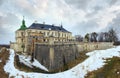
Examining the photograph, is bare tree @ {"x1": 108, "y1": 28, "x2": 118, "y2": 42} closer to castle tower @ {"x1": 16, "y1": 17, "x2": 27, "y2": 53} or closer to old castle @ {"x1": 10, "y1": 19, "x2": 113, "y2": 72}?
old castle @ {"x1": 10, "y1": 19, "x2": 113, "y2": 72}

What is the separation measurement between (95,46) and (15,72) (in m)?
33.9

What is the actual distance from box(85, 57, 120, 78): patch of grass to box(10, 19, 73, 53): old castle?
30767 mm

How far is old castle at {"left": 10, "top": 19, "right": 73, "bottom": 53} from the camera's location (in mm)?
79188

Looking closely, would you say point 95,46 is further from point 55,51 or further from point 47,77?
point 47,77

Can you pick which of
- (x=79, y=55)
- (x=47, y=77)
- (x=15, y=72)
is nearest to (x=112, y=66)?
(x=47, y=77)

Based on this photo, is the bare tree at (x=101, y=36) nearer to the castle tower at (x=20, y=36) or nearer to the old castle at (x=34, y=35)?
the old castle at (x=34, y=35)

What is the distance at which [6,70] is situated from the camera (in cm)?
A: 4941

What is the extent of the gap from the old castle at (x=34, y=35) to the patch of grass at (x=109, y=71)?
30.8m

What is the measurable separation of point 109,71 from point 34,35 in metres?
47.6

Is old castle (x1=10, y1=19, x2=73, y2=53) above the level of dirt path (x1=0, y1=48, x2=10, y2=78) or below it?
above

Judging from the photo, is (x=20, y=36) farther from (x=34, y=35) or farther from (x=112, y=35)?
(x=112, y=35)

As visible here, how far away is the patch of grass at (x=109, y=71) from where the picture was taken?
39.1 meters

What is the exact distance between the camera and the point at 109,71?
4091cm

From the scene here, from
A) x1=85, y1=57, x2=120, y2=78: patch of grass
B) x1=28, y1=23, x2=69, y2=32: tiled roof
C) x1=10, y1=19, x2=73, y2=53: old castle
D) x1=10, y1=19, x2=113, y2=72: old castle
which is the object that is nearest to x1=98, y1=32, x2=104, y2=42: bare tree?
x1=10, y1=19, x2=73, y2=53: old castle
